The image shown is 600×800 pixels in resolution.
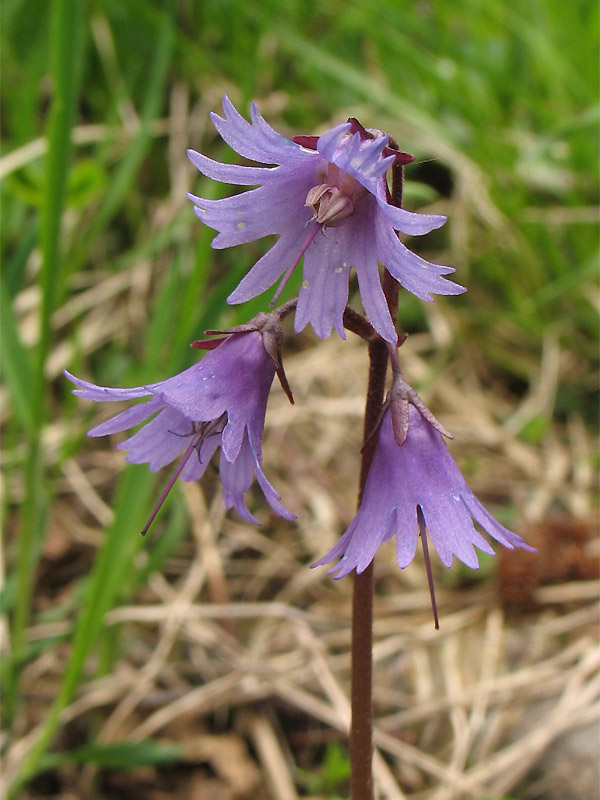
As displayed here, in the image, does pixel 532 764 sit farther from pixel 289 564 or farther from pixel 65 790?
pixel 65 790

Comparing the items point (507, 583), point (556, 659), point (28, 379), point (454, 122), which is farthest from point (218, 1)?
point (556, 659)

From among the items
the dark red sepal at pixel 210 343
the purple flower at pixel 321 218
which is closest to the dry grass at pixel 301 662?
the dark red sepal at pixel 210 343

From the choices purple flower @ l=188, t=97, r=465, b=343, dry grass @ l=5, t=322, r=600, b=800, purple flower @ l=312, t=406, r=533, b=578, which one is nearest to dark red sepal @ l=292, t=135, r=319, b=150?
purple flower @ l=188, t=97, r=465, b=343

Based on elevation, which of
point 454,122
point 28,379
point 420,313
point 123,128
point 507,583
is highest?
point 454,122

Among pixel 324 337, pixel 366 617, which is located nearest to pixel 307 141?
pixel 324 337

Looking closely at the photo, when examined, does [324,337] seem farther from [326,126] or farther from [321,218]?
[326,126]
